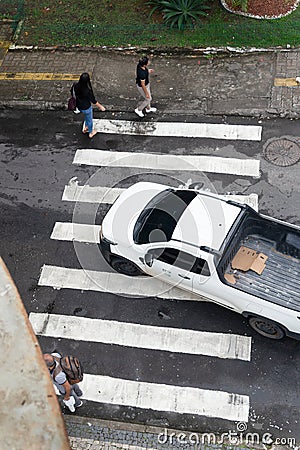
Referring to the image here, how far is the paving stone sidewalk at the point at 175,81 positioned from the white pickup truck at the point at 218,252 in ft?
13.2

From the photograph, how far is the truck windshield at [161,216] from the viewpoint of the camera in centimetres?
1080

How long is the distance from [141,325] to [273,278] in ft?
8.86

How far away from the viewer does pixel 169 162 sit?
1338cm

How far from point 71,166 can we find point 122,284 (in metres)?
3.61

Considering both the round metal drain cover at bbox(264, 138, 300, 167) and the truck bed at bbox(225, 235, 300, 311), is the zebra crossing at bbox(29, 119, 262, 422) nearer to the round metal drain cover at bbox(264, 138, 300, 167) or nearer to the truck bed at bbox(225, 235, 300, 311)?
the round metal drain cover at bbox(264, 138, 300, 167)

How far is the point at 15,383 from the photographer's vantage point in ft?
16.5

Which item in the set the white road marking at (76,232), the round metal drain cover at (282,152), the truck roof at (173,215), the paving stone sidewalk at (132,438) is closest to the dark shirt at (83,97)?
the truck roof at (173,215)

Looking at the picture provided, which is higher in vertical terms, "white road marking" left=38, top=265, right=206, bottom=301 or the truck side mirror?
the truck side mirror

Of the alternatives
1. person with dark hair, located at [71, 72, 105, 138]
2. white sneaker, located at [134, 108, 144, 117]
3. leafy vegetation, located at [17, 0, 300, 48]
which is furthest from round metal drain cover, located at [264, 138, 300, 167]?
person with dark hair, located at [71, 72, 105, 138]

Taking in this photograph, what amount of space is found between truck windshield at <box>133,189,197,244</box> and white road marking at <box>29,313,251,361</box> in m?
1.75

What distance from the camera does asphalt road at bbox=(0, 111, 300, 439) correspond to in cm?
1012

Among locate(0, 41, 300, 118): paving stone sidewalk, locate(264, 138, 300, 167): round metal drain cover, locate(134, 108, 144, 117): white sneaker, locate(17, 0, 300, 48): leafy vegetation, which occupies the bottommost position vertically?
locate(264, 138, 300, 167): round metal drain cover

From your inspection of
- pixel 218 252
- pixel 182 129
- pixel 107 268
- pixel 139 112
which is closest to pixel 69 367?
pixel 107 268

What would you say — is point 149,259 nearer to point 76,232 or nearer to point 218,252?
point 218,252
